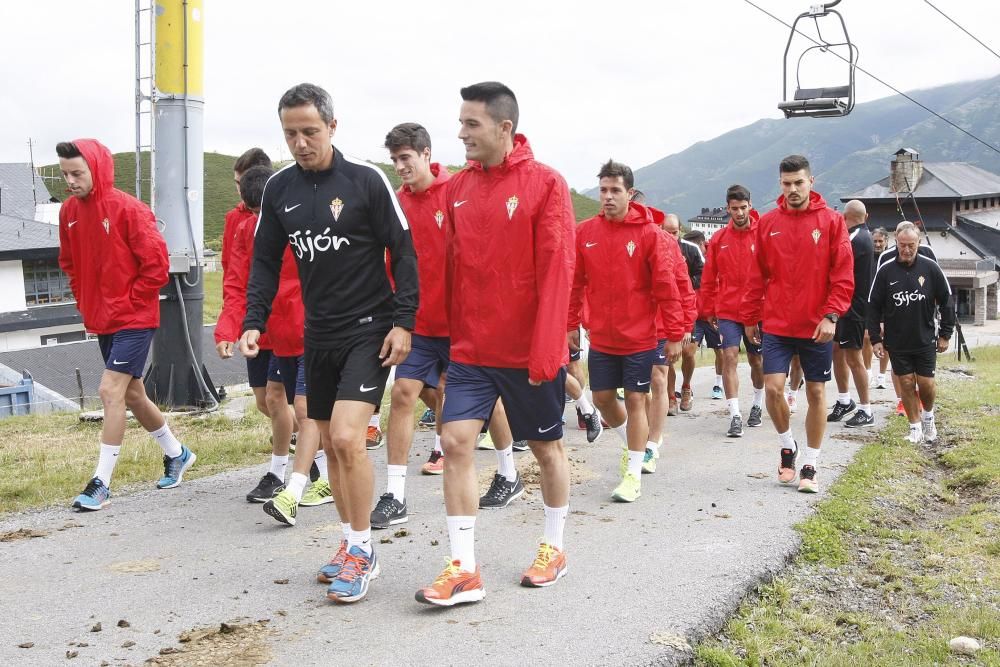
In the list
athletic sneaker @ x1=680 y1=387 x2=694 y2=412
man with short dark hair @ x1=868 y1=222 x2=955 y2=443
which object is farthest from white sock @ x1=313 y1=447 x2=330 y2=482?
man with short dark hair @ x1=868 y1=222 x2=955 y2=443

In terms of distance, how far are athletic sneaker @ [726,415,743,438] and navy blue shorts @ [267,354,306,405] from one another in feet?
15.9

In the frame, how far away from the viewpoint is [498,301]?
487cm

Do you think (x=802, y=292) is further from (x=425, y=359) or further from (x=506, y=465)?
(x=425, y=359)

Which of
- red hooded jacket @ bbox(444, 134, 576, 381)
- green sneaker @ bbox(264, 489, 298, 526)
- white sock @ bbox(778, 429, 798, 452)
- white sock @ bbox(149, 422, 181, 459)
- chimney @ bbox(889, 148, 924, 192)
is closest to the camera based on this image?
red hooded jacket @ bbox(444, 134, 576, 381)

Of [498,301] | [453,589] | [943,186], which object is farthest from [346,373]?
[943,186]

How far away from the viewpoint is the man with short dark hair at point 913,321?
32.0 feet

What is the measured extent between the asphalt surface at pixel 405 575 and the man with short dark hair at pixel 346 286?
48 cm

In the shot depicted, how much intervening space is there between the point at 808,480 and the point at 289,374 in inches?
153

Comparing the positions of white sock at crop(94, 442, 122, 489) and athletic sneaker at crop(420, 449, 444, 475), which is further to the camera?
athletic sneaker at crop(420, 449, 444, 475)

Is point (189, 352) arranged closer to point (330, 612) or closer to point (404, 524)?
point (404, 524)

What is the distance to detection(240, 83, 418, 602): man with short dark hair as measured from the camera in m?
4.77

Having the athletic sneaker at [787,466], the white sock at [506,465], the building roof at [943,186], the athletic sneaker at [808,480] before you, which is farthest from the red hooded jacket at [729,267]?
the building roof at [943,186]

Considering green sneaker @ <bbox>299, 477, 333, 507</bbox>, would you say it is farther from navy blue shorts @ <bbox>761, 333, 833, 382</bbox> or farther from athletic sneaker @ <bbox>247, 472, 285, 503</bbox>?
navy blue shorts @ <bbox>761, 333, 833, 382</bbox>

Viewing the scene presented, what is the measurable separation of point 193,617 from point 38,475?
374 centimetres
